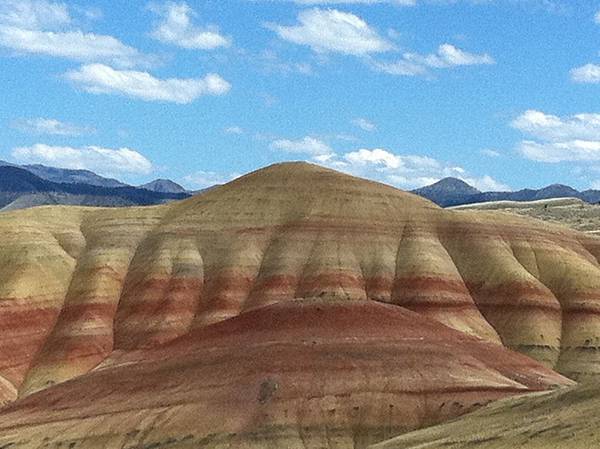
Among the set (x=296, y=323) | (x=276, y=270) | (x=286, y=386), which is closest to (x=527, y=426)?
(x=286, y=386)

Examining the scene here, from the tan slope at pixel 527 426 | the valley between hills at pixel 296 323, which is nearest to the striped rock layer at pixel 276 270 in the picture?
the valley between hills at pixel 296 323

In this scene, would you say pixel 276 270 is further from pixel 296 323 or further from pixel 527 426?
pixel 527 426

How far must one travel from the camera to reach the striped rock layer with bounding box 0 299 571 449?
229ft

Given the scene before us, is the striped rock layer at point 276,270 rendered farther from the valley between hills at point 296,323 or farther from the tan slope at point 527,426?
the tan slope at point 527,426

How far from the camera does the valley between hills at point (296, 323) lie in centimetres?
6988

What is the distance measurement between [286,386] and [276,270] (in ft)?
176

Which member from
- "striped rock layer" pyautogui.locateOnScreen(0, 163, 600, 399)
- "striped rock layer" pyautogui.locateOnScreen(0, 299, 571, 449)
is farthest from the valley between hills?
"striped rock layer" pyautogui.locateOnScreen(0, 163, 600, 399)

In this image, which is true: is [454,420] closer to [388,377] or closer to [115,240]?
[388,377]

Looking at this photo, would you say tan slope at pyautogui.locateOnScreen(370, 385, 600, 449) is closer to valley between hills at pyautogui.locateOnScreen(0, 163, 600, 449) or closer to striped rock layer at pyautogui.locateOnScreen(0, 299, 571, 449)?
valley between hills at pyautogui.locateOnScreen(0, 163, 600, 449)

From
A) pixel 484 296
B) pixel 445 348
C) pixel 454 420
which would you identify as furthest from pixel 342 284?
pixel 454 420

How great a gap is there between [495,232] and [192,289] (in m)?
46.7

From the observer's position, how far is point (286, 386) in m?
73.2

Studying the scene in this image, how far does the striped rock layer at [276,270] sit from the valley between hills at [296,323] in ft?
1.02

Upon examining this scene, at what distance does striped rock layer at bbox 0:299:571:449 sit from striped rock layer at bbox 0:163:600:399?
30.1 meters
